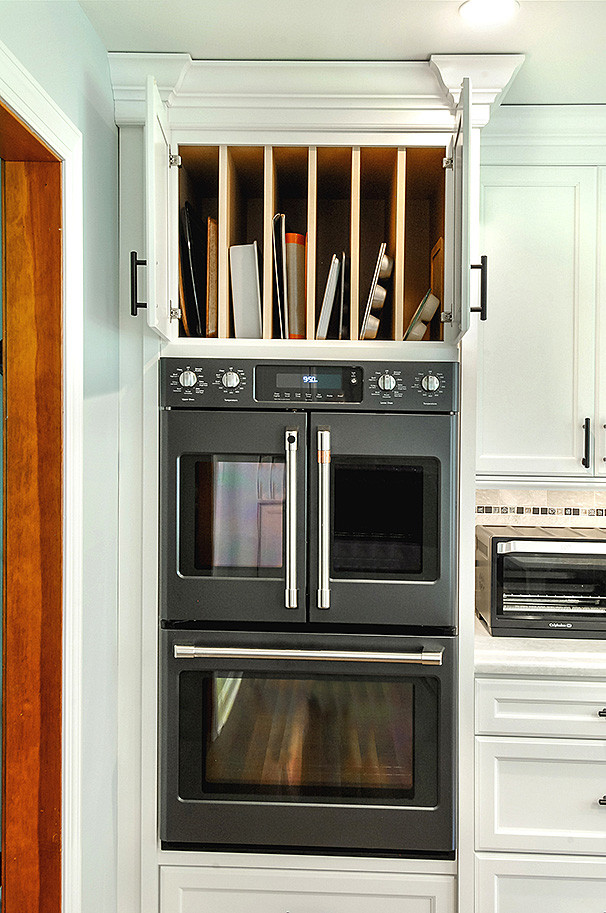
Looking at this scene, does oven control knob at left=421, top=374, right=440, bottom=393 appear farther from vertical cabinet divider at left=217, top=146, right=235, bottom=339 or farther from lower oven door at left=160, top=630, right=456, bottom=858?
lower oven door at left=160, top=630, right=456, bottom=858

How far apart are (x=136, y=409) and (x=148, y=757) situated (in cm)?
88

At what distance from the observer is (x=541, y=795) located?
5.97 ft

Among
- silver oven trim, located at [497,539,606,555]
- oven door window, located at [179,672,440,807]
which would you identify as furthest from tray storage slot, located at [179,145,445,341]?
oven door window, located at [179,672,440,807]

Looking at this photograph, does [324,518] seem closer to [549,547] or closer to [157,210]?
[549,547]

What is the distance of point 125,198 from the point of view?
1832 mm

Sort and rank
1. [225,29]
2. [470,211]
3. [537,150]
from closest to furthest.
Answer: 1. [470,211]
2. [225,29]
3. [537,150]

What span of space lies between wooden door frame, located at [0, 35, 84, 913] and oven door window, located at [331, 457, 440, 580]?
63cm

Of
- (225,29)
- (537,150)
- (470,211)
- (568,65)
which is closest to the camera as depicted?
(470,211)

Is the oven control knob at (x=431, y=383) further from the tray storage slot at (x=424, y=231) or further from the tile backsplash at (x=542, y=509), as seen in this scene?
the tile backsplash at (x=542, y=509)

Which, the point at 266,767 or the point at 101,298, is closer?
the point at 101,298

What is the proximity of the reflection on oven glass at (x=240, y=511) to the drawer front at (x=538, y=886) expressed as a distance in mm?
948

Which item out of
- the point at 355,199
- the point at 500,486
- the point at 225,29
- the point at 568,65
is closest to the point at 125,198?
the point at 225,29

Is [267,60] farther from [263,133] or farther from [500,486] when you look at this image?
[500,486]

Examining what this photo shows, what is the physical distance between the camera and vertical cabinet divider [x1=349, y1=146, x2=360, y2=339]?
1.79 meters
